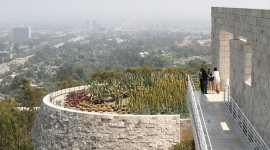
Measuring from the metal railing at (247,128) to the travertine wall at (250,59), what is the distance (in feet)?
0.71

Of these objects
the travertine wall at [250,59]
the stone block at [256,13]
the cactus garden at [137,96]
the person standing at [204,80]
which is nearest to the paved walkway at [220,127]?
the travertine wall at [250,59]

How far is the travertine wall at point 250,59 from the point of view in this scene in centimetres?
927

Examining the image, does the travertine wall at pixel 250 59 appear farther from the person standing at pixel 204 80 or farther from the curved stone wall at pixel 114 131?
the curved stone wall at pixel 114 131

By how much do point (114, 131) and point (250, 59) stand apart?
6.48 meters

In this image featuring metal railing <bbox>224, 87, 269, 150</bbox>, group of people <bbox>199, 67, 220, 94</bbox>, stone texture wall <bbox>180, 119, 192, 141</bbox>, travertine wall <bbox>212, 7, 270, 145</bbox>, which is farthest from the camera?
stone texture wall <bbox>180, 119, 192, 141</bbox>

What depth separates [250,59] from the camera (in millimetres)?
11352

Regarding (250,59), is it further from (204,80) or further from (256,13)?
(204,80)

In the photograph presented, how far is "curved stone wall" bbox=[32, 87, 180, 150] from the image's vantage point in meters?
15.6

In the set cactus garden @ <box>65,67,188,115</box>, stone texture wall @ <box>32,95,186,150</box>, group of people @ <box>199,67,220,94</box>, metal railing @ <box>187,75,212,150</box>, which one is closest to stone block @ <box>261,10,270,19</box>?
metal railing @ <box>187,75,212,150</box>

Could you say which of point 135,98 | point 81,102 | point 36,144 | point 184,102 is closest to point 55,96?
point 81,102

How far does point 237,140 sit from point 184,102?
7.81 m

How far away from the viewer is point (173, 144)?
1563 centimetres

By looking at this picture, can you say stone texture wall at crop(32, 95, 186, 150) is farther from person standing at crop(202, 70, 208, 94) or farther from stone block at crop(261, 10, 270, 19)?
stone block at crop(261, 10, 270, 19)

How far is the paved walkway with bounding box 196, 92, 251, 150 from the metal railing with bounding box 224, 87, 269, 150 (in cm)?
10
